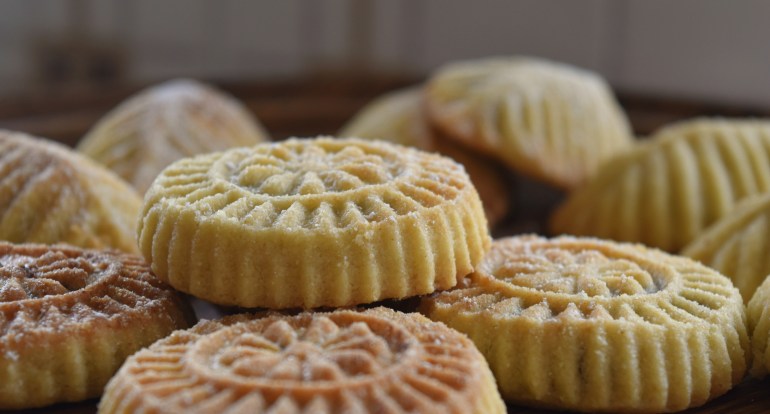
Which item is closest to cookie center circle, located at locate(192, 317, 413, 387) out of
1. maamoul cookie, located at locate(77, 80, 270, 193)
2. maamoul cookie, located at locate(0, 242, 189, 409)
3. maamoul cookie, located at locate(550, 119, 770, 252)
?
maamoul cookie, located at locate(0, 242, 189, 409)

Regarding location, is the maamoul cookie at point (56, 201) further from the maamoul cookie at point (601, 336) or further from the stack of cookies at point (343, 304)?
the maamoul cookie at point (601, 336)

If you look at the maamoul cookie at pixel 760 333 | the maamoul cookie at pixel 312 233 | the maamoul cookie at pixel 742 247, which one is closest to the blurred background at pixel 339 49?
the maamoul cookie at pixel 742 247

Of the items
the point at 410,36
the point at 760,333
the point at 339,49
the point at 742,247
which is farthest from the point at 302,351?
the point at 339,49

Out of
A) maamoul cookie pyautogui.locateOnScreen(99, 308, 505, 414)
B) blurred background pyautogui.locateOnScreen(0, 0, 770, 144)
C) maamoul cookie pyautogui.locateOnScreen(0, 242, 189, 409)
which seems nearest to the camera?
maamoul cookie pyautogui.locateOnScreen(99, 308, 505, 414)

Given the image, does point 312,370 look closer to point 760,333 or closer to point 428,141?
point 760,333

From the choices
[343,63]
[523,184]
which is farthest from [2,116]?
[343,63]

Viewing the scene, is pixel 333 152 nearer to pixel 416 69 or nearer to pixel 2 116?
pixel 2 116

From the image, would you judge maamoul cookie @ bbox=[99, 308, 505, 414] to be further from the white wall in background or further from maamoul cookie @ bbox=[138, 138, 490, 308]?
the white wall in background
